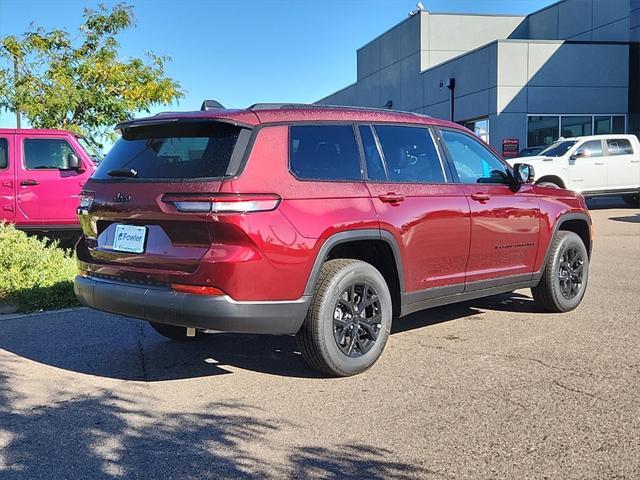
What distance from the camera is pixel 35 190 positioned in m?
9.73

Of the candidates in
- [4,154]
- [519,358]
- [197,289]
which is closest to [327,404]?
[197,289]

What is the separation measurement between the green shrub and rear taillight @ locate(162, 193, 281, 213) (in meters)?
3.66

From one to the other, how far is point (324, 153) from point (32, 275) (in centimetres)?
441

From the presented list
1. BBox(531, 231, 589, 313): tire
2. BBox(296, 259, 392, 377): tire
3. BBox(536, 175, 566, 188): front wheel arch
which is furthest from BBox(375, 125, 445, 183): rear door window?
BBox(536, 175, 566, 188): front wheel arch

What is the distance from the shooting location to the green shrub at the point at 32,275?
6.95m

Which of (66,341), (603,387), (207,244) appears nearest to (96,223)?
(207,244)

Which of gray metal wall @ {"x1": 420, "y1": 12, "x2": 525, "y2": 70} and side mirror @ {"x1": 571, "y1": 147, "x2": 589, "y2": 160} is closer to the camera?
side mirror @ {"x1": 571, "y1": 147, "x2": 589, "y2": 160}

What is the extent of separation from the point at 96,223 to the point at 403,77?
3094 centimetres

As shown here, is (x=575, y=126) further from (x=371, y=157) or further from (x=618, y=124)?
(x=371, y=157)

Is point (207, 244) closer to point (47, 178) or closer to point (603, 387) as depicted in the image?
point (603, 387)

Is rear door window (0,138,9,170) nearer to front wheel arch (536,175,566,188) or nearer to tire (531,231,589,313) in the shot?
tire (531,231,589,313)

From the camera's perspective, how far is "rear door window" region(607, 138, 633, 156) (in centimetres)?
1764

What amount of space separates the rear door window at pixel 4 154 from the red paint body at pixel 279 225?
5732 mm

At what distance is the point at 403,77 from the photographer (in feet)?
111
